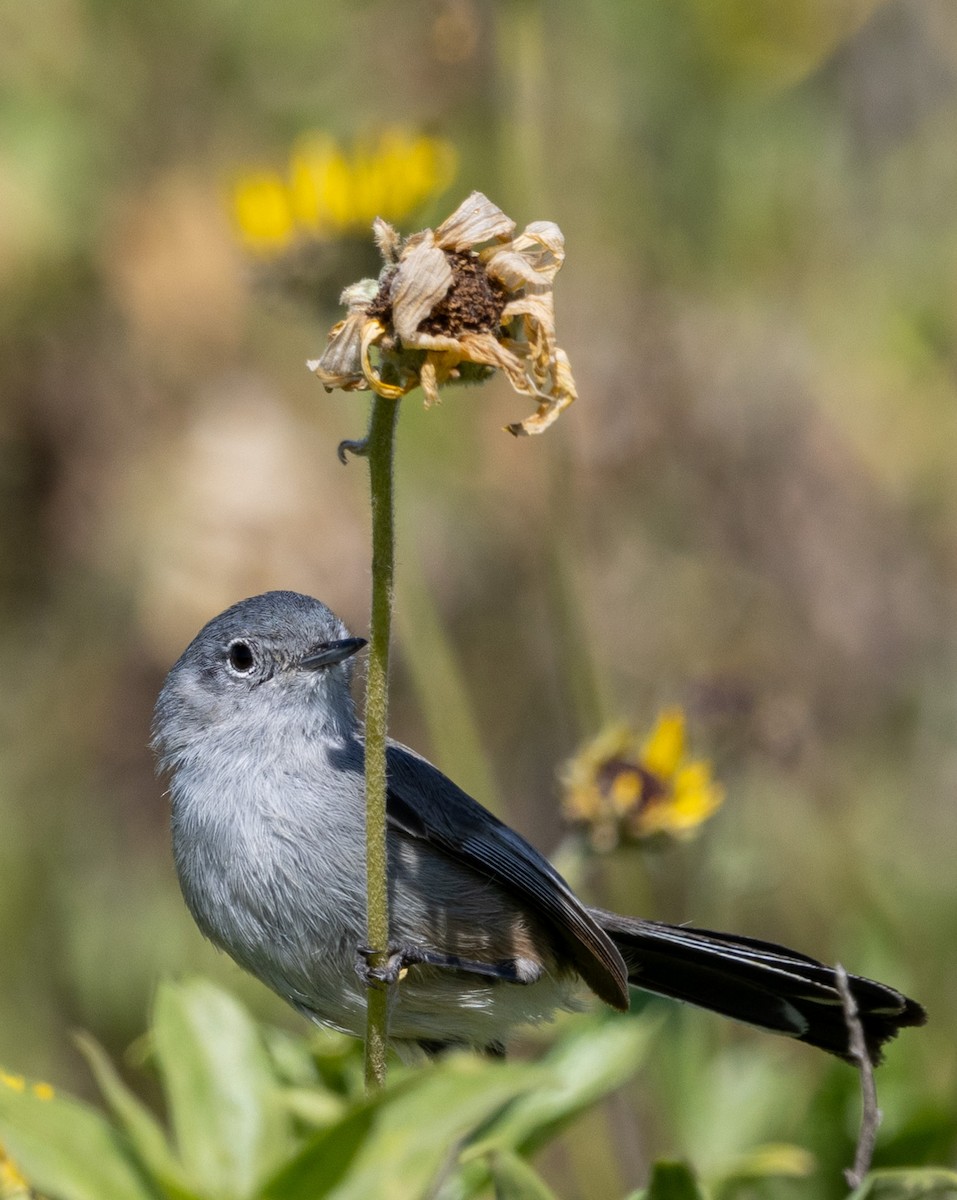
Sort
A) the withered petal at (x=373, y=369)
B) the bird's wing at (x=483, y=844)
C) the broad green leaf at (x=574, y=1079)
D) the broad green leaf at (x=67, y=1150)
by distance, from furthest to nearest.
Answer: the bird's wing at (x=483, y=844), the broad green leaf at (x=574, y=1079), the withered petal at (x=373, y=369), the broad green leaf at (x=67, y=1150)

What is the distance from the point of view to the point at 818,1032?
3.02 metres

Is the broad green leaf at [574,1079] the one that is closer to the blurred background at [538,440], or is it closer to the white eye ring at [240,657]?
the white eye ring at [240,657]

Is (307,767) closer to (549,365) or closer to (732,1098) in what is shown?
(732,1098)

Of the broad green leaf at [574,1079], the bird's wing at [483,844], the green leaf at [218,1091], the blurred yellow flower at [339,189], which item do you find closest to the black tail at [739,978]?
the bird's wing at [483,844]

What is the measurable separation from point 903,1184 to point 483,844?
123 cm

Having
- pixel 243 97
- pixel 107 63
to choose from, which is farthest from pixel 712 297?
pixel 107 63

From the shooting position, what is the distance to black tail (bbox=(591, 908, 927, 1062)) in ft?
9.65

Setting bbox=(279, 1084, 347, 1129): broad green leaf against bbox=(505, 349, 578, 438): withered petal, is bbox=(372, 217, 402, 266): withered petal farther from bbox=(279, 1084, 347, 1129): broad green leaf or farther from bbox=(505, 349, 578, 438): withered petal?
bbox=(279, 1084, 347, 1129): broad green leaf

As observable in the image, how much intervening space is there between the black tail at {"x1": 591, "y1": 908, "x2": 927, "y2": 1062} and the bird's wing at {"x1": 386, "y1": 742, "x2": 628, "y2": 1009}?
0.63 ft

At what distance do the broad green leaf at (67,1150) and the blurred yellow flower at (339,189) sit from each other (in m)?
2.81

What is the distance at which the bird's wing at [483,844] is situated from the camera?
290 centimetres

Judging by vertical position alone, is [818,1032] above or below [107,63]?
below

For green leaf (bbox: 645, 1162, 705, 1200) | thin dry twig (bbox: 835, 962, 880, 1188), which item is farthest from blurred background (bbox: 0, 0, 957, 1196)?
green leaf (bbox: 645, 1162, 705, 1200)

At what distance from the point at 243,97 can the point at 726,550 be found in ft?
9.02
